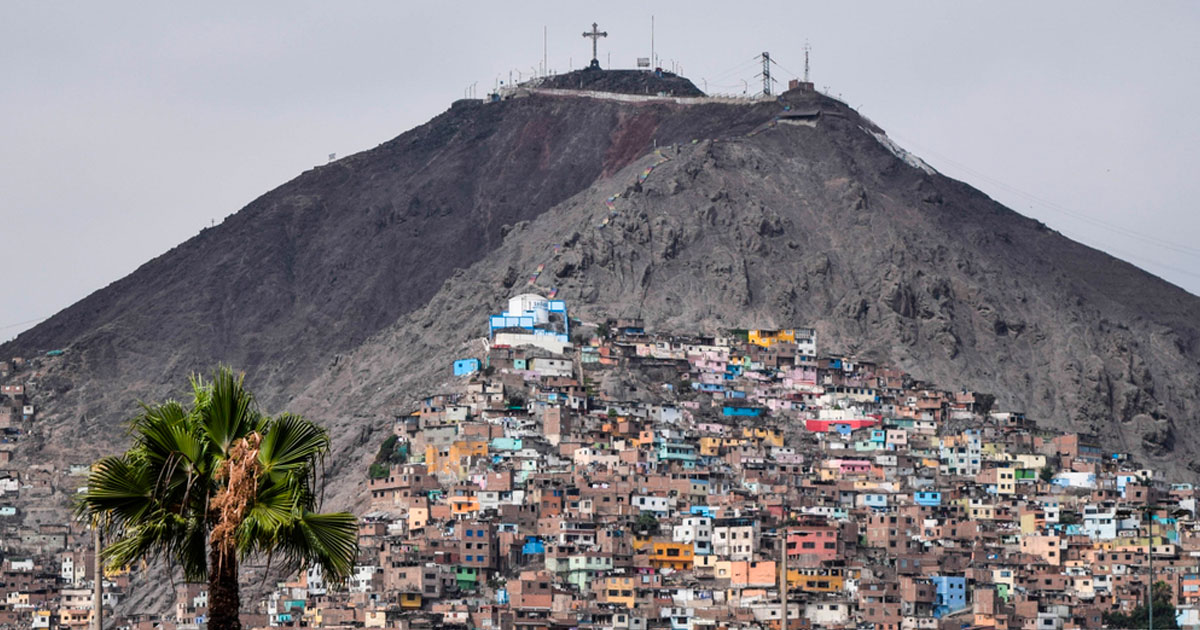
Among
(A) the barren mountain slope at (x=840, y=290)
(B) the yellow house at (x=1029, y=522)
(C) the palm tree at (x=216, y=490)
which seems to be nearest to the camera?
(C) the palm tree at (x=216, y=490)

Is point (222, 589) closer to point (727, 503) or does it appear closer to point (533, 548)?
point (533, 548)

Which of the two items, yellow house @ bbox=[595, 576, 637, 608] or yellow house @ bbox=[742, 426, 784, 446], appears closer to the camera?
yellow house @ bbox=[595, 576, 637, 608]

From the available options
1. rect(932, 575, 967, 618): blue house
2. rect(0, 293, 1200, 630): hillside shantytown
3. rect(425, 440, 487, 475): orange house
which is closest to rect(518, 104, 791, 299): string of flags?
rect(0, 293, 1200, 630): hillside shantytown

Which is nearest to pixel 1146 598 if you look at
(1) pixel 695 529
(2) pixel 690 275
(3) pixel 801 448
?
(1) pixel 695 529

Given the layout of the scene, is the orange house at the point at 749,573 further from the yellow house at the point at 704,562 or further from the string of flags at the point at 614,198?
the string of flags at the point at 614,198

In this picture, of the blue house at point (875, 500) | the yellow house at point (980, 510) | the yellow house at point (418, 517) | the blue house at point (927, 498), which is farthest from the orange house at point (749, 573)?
the yellow house at point (980, 510)

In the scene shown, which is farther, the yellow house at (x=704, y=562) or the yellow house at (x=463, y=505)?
the yellow house at (x=463, y=505)

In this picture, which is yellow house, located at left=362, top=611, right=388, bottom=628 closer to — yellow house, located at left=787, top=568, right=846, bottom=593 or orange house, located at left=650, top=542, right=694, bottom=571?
orange house, located at left=650, top=542, right=694, bottom=571
